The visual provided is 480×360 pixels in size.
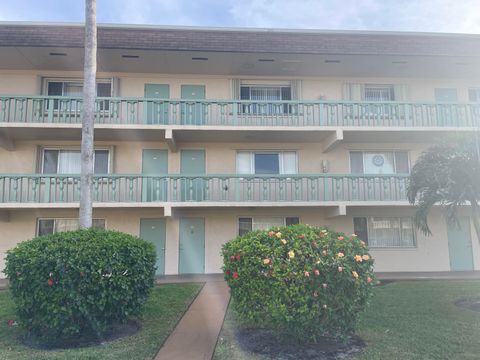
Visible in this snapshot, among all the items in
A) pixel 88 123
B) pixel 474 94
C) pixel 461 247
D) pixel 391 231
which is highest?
pixel 474 94

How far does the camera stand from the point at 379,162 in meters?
14.6

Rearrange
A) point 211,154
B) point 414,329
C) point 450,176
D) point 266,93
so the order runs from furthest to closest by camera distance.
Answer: point 266,93, point 211,154, point 450,176, point 414,329

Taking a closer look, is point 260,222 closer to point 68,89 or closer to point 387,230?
point 387,230

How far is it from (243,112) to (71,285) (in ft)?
30.9

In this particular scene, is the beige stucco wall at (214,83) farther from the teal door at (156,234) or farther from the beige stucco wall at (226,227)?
the teal door at (156,234)

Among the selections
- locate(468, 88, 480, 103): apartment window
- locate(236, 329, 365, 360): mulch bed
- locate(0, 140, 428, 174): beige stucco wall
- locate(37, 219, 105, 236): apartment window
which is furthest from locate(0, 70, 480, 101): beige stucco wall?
locate(236, 329, 365, 360): mulch bed

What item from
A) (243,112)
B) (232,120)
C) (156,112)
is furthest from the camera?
(243,112)

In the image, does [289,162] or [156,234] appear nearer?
[156,234]

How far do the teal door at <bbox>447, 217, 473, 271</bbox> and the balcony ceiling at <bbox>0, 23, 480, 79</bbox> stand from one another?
20.7 feet

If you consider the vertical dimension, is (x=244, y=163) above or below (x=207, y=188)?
above

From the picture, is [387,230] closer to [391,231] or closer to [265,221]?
[391,231]

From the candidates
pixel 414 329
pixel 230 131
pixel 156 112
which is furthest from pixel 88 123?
pixel 414 329

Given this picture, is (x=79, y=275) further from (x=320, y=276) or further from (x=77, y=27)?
(x=77, y=27)

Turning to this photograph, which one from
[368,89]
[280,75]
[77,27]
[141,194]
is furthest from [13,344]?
A: [368,89]
